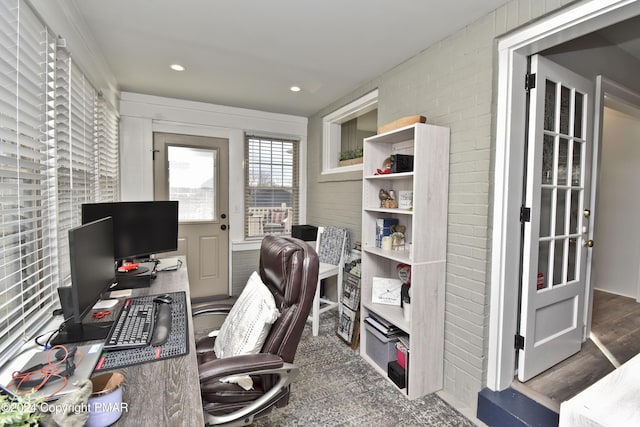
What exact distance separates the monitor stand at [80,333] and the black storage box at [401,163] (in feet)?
6.39

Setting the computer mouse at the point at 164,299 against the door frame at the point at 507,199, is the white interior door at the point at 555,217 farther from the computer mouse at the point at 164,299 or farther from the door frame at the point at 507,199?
the computer mouse at the point at 164,299

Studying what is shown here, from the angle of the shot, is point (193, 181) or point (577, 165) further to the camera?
point (193, 181)

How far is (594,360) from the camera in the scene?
2281 millimetres

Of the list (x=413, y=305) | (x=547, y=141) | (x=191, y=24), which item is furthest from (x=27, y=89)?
(x=547, y=141)

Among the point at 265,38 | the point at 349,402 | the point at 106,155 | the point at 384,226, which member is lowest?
the point at 349,402

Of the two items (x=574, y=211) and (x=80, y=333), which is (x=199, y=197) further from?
(x=574, y=211)

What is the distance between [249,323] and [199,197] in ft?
9.16

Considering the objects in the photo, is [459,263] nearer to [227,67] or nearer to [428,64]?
[428,64]

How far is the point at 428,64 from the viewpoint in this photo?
2316mm

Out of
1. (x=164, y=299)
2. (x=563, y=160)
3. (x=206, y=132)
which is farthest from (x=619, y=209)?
(x=206, y=132)


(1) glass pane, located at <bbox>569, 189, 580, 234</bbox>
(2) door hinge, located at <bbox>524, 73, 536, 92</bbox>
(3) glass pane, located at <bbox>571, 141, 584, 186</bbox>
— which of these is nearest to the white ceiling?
(2) door hinge, located at <bbox>524, 73, 536, 92</bbox>

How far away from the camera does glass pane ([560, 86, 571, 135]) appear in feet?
6.79

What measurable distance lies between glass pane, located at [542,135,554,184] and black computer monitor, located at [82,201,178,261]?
259 centimetres

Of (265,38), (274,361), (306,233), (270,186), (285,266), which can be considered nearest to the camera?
(274,361)
